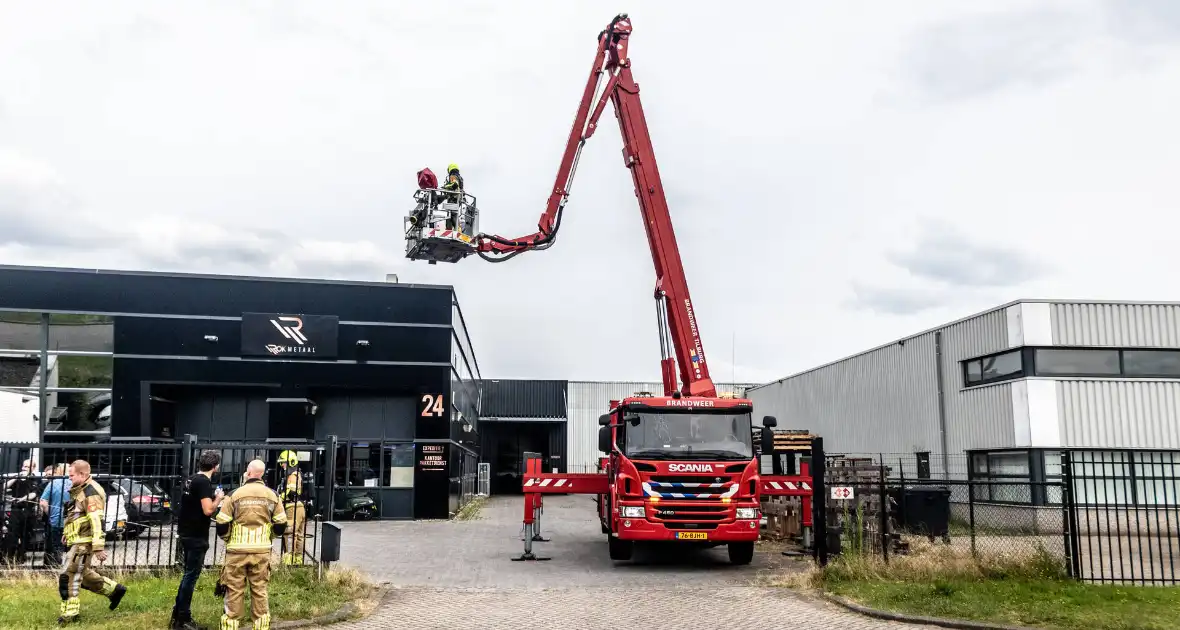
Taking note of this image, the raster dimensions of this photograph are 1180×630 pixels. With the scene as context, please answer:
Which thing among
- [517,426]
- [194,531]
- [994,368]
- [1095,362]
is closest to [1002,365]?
[994,368]

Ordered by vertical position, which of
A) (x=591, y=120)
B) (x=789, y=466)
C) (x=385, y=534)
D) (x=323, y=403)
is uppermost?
(x=591, y=120)

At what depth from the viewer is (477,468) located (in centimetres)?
4622

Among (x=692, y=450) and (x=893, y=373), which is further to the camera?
(x=893, y=373)

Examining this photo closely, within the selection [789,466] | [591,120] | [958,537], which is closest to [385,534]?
[789,466]

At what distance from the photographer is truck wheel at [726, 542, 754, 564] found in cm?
1573

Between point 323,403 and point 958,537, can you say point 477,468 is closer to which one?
point 323,403

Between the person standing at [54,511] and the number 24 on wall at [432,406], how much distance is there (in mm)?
13113

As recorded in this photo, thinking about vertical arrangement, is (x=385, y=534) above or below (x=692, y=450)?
below

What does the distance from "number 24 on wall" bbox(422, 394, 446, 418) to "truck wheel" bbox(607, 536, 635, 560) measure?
11733 mm

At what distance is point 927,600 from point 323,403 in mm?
20052

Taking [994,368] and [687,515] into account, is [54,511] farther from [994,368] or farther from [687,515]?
[994,368]

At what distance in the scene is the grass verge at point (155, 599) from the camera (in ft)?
32.9

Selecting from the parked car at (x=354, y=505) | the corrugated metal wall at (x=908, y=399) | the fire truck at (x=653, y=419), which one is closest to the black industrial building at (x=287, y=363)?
the parked car at (x=354, y=505)

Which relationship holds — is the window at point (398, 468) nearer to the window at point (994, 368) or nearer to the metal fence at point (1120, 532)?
the window at point (994, 368)
